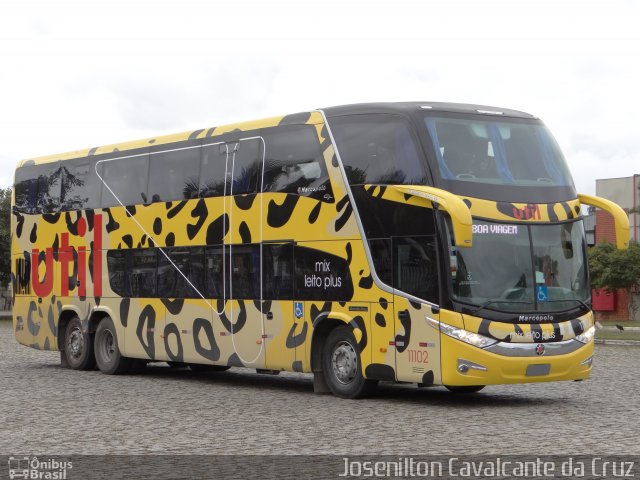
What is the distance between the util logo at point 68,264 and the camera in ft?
79.4

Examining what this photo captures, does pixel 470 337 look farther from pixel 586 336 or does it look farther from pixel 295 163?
pixel 295 163

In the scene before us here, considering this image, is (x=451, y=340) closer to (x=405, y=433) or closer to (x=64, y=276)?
(x=405, y=433)

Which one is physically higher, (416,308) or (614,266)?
(614,266)

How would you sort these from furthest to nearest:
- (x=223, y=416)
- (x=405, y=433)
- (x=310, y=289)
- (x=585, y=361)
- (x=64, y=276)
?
(x=64, y=276) < (x=310, y=289) < (x=585, y=361) < (x=223, y=416) < (x=405, y=433)

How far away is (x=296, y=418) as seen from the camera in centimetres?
1555

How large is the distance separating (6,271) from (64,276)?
142 ft

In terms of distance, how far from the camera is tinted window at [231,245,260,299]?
20.2 metres

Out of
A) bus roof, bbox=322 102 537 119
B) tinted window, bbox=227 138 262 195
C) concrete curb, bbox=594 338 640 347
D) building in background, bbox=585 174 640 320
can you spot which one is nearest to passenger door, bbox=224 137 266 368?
tinted window, bbox=227 138 262 195

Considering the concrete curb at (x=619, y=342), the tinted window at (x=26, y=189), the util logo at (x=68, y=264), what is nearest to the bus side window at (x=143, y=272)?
the util logo at (x=68, y=264)

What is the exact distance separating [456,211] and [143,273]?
27.8 ft

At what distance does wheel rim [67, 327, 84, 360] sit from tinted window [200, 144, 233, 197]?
5311 mm

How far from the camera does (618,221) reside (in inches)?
720

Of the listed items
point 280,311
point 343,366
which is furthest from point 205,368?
point 343,366

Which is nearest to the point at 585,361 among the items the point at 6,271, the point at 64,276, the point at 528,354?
the point at 528,354
